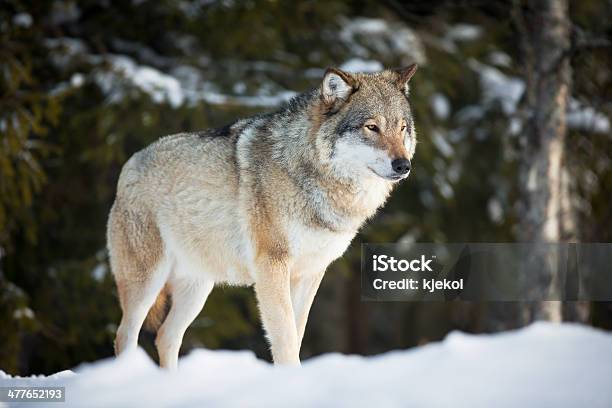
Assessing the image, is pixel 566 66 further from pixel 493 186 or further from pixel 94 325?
pixel 94 325

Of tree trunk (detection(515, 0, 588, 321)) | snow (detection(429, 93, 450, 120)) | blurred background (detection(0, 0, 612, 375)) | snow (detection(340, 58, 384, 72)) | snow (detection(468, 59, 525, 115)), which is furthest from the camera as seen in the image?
snow (detection(429, 93, 450, 120))

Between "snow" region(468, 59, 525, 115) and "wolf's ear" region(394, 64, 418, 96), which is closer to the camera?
"wolf's ear" region(394, 64, 418, 96)

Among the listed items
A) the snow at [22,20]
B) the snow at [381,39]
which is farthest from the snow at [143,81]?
the snow at [381,39]

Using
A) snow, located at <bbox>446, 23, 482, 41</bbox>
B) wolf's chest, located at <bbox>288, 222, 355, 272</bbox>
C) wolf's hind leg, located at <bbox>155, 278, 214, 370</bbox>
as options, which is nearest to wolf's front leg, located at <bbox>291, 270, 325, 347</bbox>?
wolf's chest, located at <bbox>288, 222, 355, 272</bbox>

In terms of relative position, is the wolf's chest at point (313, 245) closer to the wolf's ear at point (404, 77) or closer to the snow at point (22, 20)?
the wolf's ear at point (404, 77)

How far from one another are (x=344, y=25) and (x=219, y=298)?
435cm

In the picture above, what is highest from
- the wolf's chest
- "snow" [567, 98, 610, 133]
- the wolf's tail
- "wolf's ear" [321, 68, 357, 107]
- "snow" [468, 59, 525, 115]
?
"snow" [468, 59, 525, 115]

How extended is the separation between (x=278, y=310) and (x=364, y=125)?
1261 millimetres

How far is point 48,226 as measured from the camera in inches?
444

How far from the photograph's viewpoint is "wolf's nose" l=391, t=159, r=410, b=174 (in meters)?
4.72

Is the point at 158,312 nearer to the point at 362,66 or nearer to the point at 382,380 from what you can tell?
the point at 382,380

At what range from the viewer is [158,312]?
5836 millimetres

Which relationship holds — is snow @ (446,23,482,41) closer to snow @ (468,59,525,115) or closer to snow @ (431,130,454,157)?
snow @ (468,59,525,115)

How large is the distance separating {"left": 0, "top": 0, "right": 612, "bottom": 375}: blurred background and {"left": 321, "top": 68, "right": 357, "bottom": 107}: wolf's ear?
391 centimetres
